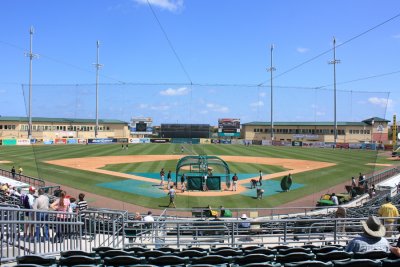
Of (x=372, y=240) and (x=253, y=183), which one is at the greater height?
(x=372, y=240)

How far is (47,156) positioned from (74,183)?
20.2 m

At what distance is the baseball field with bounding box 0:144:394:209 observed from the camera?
25422mm

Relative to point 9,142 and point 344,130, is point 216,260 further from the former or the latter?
point 9,142

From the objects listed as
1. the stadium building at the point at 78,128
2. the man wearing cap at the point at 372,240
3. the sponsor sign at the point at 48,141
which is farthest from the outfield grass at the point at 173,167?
the man wearing cap at the point at 372,240

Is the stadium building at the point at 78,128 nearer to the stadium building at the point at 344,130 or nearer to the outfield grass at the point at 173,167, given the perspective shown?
the outfield grass at the point at 173,167

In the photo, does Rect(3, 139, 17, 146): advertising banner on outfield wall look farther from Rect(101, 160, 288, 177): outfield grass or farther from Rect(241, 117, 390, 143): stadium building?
Rect(241, 117, 390, 143): stadium building

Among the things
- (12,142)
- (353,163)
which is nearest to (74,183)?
(353,163)

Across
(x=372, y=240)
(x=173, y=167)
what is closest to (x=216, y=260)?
(x=372, y=240)

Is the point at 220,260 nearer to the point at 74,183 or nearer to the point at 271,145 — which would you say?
the point at 74,183

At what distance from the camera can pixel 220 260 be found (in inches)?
231

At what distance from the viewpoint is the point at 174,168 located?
128ft

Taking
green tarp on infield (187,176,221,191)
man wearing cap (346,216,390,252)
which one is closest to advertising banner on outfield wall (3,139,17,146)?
green tarp on infield (187,176,221,191)

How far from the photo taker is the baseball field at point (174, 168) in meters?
25.4

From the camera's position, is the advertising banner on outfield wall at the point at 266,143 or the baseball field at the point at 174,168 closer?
the baseball field at the point at 174,168
